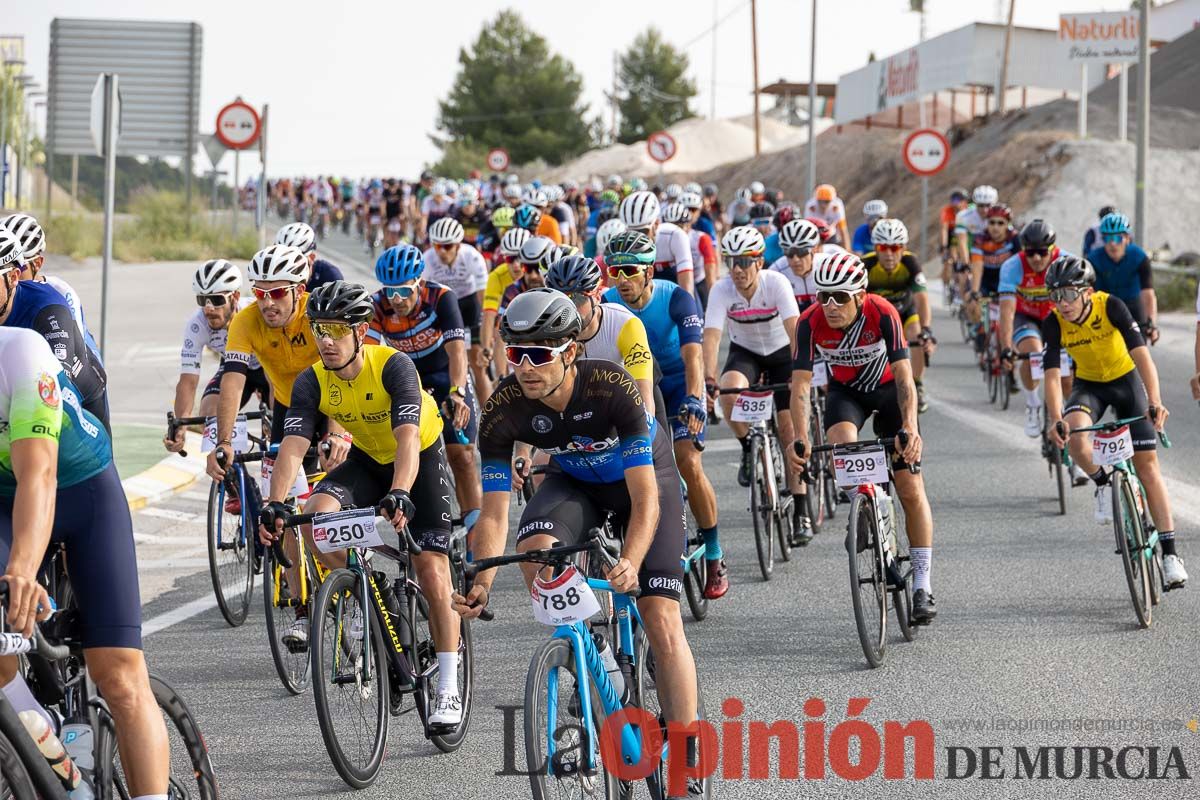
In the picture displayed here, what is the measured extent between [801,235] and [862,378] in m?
2.97

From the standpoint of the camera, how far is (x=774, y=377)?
1163cm

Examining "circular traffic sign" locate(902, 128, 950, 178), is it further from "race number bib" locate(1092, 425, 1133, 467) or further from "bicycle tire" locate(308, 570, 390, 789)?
"bicycle tire" locate(308, 570, 390, 789)

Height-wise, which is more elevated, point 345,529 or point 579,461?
point 579,461

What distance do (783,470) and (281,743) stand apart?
5024 mm

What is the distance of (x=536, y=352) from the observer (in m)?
5.52

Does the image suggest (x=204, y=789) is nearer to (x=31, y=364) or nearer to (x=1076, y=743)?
(x=31, y=364)

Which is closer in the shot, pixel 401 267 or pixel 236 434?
pixel 236 434

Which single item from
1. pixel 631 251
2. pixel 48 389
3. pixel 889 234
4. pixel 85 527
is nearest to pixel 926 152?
pixel 889 234

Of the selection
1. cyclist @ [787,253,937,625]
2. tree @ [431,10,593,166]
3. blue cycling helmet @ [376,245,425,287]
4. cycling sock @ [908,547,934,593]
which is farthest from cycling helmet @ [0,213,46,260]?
tree @ [431,10,593,166]

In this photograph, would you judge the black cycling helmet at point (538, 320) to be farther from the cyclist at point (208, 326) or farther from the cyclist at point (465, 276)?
the cyclist at point (465, 276)

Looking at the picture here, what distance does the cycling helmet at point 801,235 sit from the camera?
1186cm

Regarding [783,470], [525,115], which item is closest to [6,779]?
[783,470]

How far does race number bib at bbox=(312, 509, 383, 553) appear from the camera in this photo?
6461 millimetres

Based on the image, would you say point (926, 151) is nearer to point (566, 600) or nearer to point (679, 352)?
point (679, 352)
